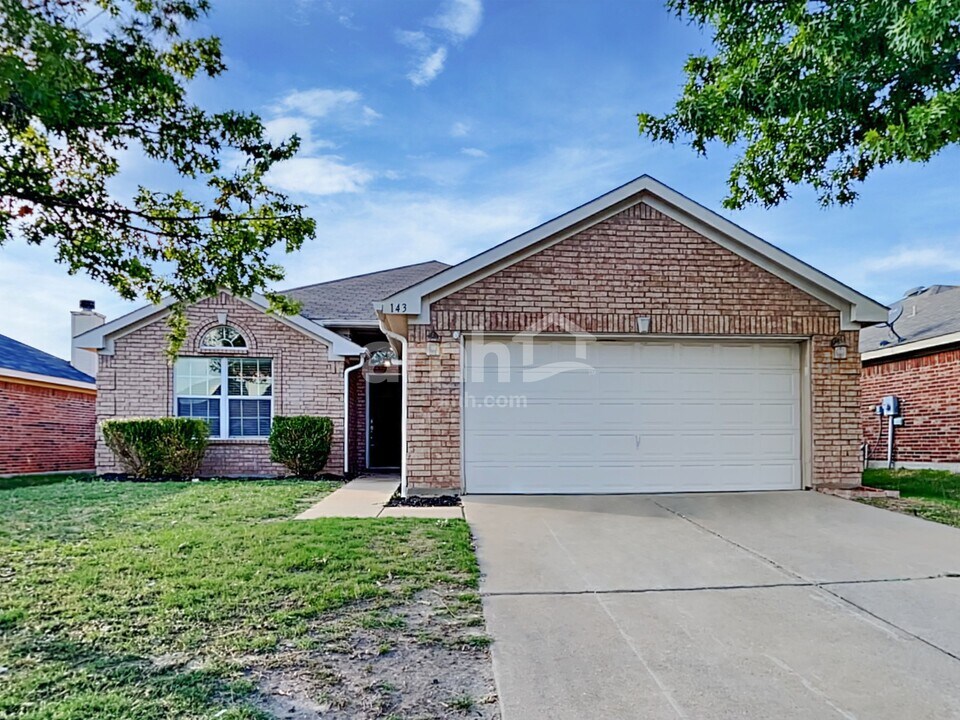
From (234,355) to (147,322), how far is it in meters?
1.89

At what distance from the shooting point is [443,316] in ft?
28.0

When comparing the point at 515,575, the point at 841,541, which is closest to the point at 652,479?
the point at 841,541

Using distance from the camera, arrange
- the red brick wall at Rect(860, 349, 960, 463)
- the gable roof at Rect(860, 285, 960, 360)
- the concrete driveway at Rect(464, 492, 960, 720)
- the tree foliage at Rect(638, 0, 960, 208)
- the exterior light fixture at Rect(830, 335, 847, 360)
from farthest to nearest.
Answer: the gable roof at Rect(860, 285, 960, 360) → the red brick wall at Rect(860, 349, 960, 463) → the exterior light fixture at Rect(830, 335, 847, 360) → the tree foliage at Rect(638, 0, 960, 208) → the concrete driveway at Rect(464, 492, 960, 720)

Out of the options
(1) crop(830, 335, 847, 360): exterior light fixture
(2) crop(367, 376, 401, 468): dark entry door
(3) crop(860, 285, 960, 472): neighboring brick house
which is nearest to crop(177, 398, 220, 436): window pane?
(2) crop(367, 376, 401, 468): dark entry door

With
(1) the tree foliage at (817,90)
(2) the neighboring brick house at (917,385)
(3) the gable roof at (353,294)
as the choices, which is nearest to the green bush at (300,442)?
(3) the gable roof at (353,294)

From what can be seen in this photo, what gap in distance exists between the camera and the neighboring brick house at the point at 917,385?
39.2ft

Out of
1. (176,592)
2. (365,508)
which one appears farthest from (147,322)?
(176,592)

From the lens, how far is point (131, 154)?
5453mm

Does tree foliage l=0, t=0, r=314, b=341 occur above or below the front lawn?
above

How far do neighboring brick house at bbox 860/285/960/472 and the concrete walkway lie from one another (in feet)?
30.0

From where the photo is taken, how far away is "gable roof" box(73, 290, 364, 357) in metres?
12.2

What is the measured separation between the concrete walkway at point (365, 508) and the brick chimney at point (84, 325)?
11521 mm

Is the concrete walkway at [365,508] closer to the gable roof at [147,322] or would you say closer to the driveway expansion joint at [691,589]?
the driveway expansion joint at [691,589]

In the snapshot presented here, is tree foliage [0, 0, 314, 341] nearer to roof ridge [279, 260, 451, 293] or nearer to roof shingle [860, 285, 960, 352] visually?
roof ridge [279, 260, 451, 293]
